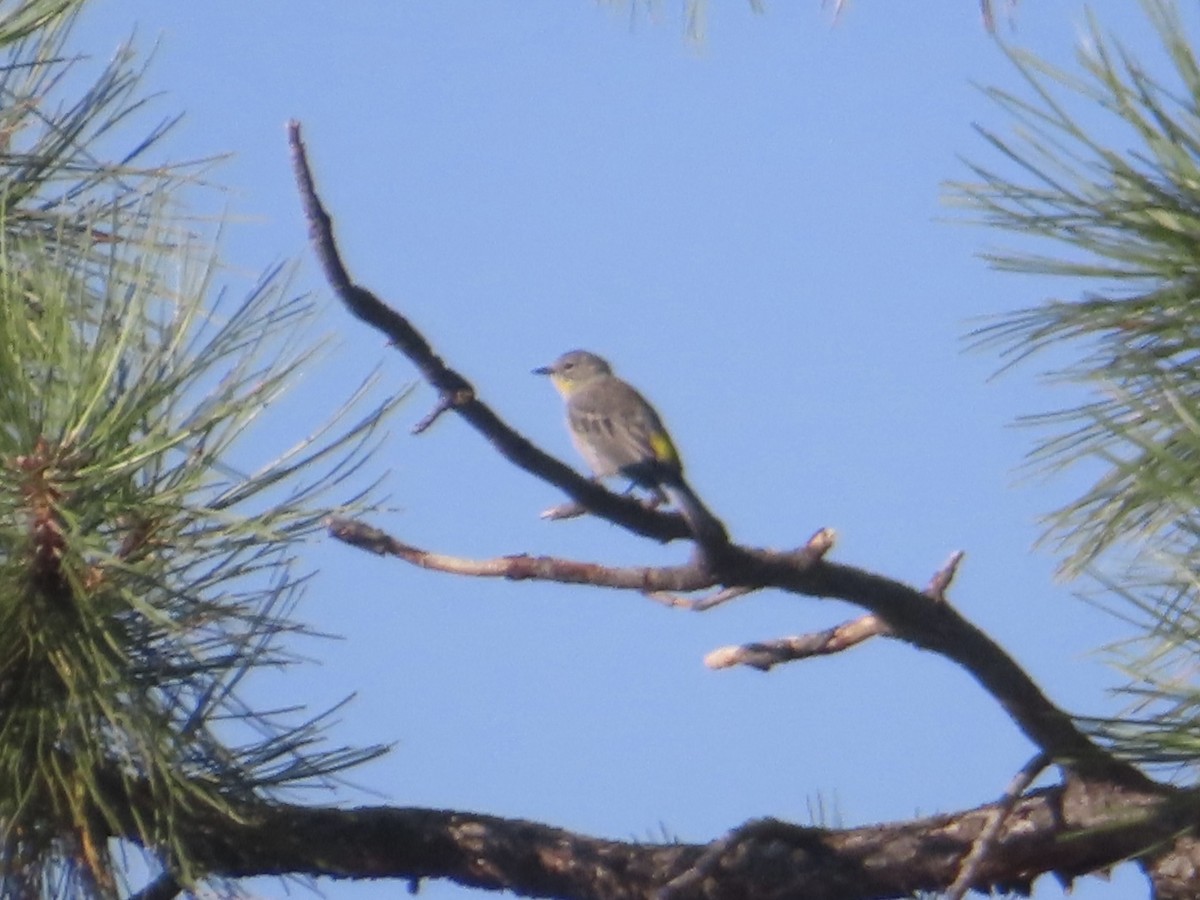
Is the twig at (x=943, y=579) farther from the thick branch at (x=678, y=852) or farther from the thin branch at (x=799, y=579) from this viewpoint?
the thick branch at (x=678, y=852)

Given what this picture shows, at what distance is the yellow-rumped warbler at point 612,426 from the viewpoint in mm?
4473

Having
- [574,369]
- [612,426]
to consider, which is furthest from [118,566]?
[574,369]

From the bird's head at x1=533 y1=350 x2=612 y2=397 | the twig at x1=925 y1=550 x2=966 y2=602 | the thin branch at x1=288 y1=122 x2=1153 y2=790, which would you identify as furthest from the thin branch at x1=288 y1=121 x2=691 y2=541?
the bird's head at x1=533 y1=350 x2=612 y2=397

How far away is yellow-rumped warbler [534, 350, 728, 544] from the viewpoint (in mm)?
4473

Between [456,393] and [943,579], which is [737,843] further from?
[456,393]

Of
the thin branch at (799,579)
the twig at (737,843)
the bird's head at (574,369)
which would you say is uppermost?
the bird's head at (574,369)

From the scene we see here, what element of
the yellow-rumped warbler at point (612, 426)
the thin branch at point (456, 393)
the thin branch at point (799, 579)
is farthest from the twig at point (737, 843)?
the yellow-rumped warbler at point (612, 426)

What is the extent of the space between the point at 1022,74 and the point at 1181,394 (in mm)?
417

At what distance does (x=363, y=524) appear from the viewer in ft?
7.91

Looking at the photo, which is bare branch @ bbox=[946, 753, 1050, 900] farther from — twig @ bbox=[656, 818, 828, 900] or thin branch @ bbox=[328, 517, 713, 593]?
thin branch @ bbox=[328, 517, 713, 593]

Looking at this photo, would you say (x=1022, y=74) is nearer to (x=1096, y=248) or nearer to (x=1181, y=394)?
(x=1096, y=248)

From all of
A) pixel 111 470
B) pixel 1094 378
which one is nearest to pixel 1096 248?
pixel 1094 378

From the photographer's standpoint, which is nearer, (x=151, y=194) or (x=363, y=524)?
(x=363, y=524)

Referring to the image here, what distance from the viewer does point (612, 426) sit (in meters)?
5.11
